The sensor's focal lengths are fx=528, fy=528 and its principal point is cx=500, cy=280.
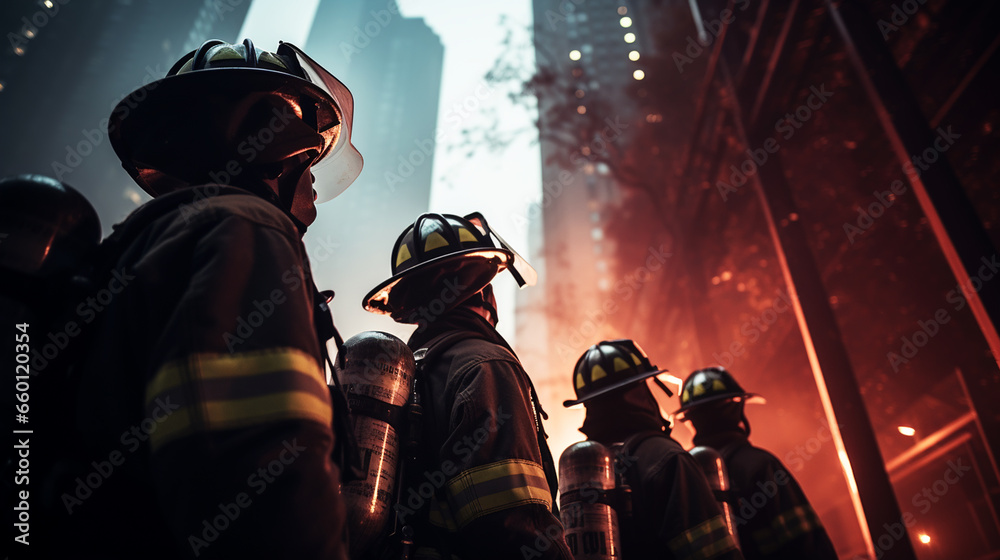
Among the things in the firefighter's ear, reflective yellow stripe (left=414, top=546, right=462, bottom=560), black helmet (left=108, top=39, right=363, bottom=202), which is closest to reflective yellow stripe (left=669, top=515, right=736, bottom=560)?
reflective yellow stripe (left=414, top=546, right=462, bottom=560)

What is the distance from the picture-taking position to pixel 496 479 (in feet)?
6.27

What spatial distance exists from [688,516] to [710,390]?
2.38 meters

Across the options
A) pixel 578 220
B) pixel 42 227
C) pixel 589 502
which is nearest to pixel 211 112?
pixel 42 227

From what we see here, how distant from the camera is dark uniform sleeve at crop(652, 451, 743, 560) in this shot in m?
3.00

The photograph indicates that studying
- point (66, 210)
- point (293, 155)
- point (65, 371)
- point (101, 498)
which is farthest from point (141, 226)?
point (101, 498)

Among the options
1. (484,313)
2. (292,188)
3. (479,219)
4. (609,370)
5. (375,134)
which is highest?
(375,134)

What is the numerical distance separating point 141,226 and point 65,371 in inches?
14.0

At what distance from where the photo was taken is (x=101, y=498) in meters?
0.97

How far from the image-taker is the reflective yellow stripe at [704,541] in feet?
9.77

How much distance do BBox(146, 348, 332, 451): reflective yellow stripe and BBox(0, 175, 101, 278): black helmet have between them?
0.36 m

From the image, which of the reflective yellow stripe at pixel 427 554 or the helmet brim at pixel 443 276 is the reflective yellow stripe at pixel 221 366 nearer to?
the reflective yellow stripe at pixel 427 554

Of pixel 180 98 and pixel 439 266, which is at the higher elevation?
pixel 439 266

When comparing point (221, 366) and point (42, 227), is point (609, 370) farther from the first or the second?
point (42, 227)

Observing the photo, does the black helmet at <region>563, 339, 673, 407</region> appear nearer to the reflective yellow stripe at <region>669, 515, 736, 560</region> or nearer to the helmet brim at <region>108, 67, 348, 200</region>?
the reflective yellow stripe at <region>669, 515, 736, 560</region>
